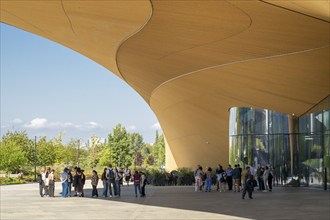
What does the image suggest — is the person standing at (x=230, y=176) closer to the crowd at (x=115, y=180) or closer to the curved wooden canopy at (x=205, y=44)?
the crowd at (x=115, y=180)


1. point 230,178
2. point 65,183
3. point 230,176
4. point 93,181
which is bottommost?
point 65,183

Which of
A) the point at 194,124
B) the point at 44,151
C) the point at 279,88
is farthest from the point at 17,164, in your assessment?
the point at 279,88

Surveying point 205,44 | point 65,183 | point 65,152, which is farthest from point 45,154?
point 205,44

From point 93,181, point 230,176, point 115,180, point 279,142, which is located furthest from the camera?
point 279,142

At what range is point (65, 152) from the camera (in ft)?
314

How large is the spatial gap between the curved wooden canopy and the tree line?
31.9 m

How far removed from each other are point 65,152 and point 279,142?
65.3 meters

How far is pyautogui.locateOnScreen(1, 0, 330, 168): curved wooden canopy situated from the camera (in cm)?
1828

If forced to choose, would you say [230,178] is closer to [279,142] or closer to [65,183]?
[279,142]

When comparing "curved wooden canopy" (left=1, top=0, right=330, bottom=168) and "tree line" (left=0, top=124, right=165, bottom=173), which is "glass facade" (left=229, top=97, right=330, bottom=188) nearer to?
"curved wooden canopy" (left=1, top=0, right=330, bottom=168)

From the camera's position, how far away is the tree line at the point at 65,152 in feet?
215

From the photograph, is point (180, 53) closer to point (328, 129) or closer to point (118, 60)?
point (118, 60)

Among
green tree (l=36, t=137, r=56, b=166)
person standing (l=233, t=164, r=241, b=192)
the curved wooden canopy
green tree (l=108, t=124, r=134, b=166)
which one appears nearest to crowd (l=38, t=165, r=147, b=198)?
person standing (l=233, t=164, r=241, b=192)

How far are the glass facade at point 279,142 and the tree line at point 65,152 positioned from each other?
34.5 metres
